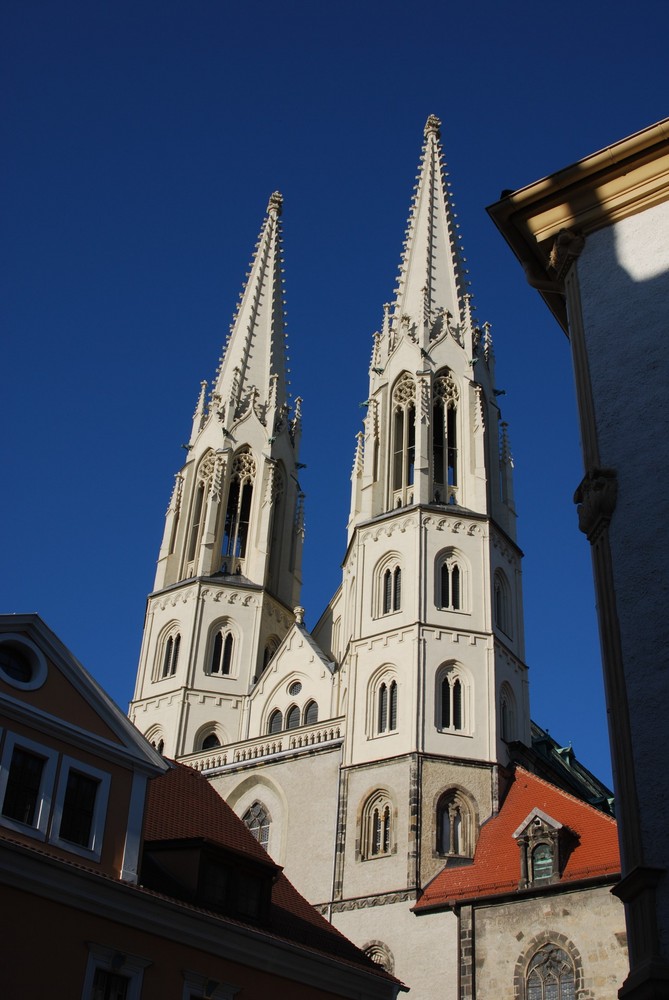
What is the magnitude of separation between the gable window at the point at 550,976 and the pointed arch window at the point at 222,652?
1688 centimetres

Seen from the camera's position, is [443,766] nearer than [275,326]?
Yes

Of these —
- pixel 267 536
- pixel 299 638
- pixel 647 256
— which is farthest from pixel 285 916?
pixel 267 536

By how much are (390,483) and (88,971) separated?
24.9 meters

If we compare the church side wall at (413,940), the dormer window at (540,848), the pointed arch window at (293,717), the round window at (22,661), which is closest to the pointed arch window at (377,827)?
the church side wall at (413,940)

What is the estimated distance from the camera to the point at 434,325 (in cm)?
4178

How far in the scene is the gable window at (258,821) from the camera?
33062 mm

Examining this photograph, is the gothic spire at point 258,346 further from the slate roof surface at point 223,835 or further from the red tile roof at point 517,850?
the slate roof surface at point 223,835

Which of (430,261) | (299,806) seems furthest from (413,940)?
(430,261)

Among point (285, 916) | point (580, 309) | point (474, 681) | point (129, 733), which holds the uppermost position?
point (474, 681)

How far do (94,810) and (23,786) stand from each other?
4.06 ft

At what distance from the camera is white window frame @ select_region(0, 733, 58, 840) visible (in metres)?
15.3

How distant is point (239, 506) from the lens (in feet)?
Result: 144

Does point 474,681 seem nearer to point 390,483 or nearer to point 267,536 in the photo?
point 390,483

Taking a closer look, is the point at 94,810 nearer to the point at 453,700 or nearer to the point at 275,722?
the point at 453,700
